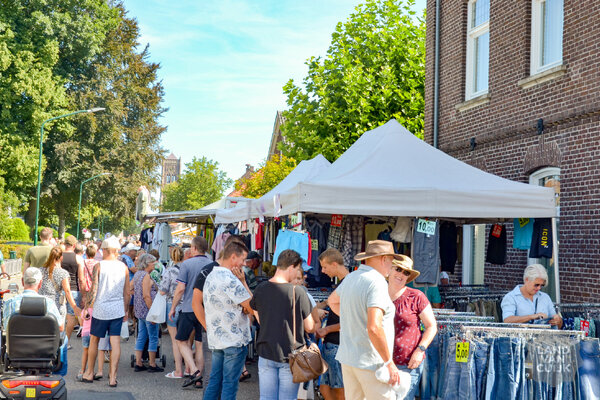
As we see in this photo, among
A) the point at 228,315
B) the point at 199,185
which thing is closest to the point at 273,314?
the point at 228,315

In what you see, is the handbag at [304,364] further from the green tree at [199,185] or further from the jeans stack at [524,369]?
the green tree at [199,185]

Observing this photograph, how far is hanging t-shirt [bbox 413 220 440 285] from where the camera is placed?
8.95 m

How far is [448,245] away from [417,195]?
2.58 metres

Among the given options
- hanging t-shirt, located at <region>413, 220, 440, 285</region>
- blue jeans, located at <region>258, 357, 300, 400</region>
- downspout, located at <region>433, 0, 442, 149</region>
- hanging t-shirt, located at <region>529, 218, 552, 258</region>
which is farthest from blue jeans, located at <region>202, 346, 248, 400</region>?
downspout, located at <region>433, 0, 442, 149</region>

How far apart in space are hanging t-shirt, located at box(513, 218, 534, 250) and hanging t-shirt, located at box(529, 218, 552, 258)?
9 cm

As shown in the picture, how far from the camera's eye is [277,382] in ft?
21.2

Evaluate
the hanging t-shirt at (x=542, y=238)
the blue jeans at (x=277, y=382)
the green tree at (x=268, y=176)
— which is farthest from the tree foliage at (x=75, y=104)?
the blue jeans at (x=277, y=382)

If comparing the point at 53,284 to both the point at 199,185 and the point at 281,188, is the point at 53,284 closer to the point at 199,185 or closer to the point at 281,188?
the point at 281,188

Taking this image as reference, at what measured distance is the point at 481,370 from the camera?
6.67m

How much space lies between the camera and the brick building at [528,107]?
36.5 feet

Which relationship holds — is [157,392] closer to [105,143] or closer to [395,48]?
[395,48]

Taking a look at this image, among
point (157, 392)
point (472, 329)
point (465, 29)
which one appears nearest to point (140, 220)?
point (465, 29)

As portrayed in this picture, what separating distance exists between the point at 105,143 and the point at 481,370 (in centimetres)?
3921

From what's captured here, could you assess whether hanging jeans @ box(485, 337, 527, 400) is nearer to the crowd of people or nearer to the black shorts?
the crowd of people
